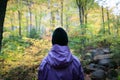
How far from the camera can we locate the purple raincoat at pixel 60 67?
10.5ft

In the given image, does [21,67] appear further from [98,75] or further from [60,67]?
[60,67]

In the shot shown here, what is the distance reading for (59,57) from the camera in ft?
10.5

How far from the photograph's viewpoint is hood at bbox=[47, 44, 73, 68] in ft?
10.3

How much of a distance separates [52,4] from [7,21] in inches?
247

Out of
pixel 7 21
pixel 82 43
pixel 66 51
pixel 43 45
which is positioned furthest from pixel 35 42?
pixel 7 21

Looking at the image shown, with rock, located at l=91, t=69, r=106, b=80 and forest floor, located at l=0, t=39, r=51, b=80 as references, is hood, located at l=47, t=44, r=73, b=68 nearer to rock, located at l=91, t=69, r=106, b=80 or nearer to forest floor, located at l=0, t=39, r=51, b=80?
forest floor, located at l=0, t=39, r=51, b=80

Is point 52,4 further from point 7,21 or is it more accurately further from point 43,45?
point 43,45

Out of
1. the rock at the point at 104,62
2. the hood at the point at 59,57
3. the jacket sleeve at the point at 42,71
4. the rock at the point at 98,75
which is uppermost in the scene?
the hood at the point at 59,57

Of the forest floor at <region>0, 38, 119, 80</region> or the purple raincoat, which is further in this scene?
the forest floor at <region>0, 38, 119, 80</region>

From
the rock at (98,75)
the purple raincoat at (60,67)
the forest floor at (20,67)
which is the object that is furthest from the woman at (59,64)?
the rock at (98,75)

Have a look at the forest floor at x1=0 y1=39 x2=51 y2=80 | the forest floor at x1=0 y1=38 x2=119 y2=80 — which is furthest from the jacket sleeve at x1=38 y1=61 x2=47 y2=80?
the forest floor at x1=0 y1=39 x2=51 y2=80

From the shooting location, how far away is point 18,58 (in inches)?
396

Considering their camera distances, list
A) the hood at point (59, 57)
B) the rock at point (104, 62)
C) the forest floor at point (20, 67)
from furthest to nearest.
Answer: the rock at point (104, 62) → the forest floor at point (20, 67) → the hood at point (59, 57)

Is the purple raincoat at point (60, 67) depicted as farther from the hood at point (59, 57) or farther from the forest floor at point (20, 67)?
the forest floor at point (20, 67)
